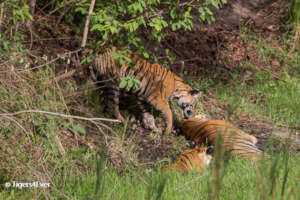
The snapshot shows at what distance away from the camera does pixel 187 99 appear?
6824mm

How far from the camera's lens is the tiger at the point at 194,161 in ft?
14.3

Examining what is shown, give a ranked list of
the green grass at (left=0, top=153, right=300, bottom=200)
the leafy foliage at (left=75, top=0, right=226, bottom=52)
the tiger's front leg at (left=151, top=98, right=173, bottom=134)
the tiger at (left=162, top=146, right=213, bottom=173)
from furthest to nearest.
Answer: the tiger's front leg at (left=151, top=98, right=173, bottom=134) < the leafy foliage at (left=75, top=0, right=226, bottom=52) < the tiger at (left=162, top=146, right=213, bottom=173) < the green grass at (left=0, top=153, right=300, bottom=200)

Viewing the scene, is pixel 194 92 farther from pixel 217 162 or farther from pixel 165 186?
pixel 217 162

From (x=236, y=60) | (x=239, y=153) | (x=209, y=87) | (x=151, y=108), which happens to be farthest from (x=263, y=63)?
(x=239, y=153)

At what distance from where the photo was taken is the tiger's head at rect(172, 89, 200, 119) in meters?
6.82

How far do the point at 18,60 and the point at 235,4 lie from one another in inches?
302

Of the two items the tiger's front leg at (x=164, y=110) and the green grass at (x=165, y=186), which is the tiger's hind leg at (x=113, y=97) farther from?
the green grass at (x=165, y=186)

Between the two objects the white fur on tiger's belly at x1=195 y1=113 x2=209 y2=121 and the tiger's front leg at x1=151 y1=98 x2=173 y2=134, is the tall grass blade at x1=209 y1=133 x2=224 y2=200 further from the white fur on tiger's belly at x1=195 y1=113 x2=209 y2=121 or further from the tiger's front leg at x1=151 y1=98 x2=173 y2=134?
the white fur on tiger's belly at x1=195 y1=113 x2=209 y2=121

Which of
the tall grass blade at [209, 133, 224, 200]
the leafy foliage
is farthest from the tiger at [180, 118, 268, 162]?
the tall grass blade at [209, 133, 224, 200]

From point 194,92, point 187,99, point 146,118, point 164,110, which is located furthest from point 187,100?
point 146,118

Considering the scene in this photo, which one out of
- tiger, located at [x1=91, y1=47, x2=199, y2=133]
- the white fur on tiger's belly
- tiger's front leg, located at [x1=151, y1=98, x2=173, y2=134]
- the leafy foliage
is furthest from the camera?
the white fur on tiger's belly

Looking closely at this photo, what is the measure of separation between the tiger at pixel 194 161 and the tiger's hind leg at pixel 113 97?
1.69 meters

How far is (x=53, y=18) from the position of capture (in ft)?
21.6

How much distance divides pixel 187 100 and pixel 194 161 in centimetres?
233
